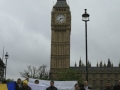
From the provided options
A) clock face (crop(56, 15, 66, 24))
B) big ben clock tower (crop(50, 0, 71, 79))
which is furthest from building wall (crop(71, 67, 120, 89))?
clock face (crop(56, 15, 66, 24))

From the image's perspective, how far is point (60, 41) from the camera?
375ft

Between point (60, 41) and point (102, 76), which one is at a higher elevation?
point (60, 41)

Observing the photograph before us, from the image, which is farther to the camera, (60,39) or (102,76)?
(102,76)

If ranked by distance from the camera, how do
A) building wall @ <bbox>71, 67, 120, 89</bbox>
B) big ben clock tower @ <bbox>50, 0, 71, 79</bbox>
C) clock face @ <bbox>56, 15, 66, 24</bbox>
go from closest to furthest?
big ben clock tower @ <bbox>50, 0, 71, 79</bbox> < clock face @ <bbox>56, 15, 66, 24</bbox> < building wall @ <bbox>71, 67, 120, 89</bbox>

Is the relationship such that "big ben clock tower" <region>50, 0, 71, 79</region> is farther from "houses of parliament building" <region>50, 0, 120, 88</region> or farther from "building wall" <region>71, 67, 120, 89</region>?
"building wall" <region>71, 67, 120, 89</region>

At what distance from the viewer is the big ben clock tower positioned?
11281 cm

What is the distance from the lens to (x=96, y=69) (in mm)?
136250

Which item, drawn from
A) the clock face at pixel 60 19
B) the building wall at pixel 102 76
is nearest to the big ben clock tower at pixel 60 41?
the clock face at pixel 60 19

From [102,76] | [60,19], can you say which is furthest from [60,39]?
[102,76]

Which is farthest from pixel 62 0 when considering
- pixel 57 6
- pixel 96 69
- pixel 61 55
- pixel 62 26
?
pixel 96 69

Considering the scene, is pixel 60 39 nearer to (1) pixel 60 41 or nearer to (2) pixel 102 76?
(1) pixel 60 41

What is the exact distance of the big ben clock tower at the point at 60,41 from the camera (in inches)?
4441

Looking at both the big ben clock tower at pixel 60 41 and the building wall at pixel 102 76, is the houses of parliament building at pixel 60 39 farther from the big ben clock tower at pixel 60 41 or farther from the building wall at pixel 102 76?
the building wall at pixel 102 76

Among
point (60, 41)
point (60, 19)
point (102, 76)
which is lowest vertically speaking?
point (102, 76)
